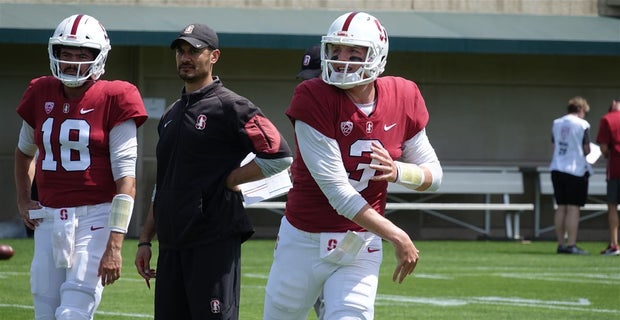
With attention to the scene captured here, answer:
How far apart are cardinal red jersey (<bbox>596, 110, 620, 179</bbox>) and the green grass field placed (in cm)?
120

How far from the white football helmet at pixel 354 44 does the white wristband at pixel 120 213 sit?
48.4 inches

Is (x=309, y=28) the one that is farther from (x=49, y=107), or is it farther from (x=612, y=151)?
(x=49, y=107)

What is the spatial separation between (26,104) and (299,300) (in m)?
1.86

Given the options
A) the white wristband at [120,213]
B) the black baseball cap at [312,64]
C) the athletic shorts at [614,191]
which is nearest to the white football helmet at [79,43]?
the white wristband at [120,213]

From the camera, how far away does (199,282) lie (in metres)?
5.95

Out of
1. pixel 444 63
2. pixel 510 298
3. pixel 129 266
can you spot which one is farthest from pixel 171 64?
pixel 510 298

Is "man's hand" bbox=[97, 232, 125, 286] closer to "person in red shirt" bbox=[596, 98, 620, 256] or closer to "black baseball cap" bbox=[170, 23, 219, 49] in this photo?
"black baseball cap" bbox=[170, 23, 219, 49]

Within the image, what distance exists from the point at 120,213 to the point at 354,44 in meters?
1.47

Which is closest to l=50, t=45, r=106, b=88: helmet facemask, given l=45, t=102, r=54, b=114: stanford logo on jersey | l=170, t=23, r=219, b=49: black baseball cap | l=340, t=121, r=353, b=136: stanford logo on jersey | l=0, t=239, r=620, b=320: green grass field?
l=45, t=102, r=54, b=114: stanford logo on jersey

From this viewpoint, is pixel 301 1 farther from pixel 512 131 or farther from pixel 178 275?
pixel 178 275

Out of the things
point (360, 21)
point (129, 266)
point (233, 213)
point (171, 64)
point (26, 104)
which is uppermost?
point (360, 21)

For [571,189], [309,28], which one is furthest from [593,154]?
[309,28]

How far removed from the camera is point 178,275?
6043 mm

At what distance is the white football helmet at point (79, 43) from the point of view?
6.40 m
